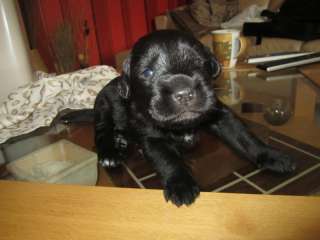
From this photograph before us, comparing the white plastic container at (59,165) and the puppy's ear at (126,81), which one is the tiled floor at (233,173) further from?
the puppy's ear at (126,81)

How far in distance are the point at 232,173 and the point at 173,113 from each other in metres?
0.17

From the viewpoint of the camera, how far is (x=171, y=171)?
628 millimetres

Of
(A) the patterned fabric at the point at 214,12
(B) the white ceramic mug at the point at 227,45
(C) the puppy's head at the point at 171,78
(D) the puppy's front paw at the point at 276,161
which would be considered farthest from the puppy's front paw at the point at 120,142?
(A) the patterned fabric at the point at 214,12

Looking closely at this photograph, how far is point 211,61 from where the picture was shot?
820 millimetres

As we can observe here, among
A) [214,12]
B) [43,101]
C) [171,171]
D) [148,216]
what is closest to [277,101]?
[171,171]

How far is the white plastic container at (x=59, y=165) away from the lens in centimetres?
64

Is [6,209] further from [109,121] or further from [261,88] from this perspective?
[261,88]

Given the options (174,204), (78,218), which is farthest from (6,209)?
(174,204)

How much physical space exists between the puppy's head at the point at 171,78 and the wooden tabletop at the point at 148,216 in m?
0.21

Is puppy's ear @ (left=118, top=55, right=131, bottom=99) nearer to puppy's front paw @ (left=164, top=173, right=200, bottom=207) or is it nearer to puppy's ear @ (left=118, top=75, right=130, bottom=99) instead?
puppy's ear @ (left=118, top=75, right=130, bottom=99)

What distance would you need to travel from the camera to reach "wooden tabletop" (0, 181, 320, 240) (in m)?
0.40

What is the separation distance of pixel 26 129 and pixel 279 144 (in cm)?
73

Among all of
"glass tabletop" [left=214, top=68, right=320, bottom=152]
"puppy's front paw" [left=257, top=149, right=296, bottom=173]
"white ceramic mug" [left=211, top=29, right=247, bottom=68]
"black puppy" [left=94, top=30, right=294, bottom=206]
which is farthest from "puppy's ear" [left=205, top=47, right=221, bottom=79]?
"white ceramic mug" [left=211, top=29, right=247, bottom=68]

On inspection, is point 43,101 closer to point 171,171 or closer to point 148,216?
point 171,171
